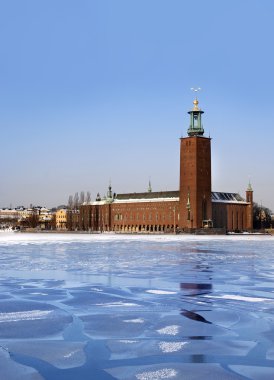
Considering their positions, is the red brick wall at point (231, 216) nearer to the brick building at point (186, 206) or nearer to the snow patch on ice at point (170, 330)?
the brick building at point (186, 206)

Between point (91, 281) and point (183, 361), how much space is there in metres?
8.06

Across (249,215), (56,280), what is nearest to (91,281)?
(56,280)

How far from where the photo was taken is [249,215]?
12338 cm

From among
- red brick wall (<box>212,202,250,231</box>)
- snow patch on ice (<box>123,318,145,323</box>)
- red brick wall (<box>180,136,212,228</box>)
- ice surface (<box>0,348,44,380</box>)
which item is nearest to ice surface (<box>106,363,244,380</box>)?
ice surface (<box>0,348,44,380</box>)

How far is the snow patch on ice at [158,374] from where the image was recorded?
602 centimetres

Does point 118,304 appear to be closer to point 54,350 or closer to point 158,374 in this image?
point 54,350

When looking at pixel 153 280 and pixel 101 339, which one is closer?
pixel 101 339

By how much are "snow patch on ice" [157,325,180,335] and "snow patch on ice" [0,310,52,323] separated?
2.12 meters

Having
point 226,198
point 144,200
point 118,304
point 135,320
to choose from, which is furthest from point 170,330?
point 144,200

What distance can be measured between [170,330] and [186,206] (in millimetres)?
95695

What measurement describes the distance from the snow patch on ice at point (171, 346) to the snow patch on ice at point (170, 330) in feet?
2.02

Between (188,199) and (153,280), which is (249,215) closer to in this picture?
(188,199)

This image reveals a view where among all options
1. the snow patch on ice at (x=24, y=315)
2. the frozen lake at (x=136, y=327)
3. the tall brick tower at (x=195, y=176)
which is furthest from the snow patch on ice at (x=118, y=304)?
the tall brick tower at (x=195, y=176)

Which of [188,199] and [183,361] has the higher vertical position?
[188,199]
